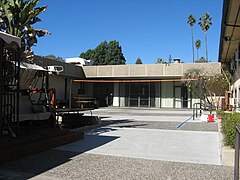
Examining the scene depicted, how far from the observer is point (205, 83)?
26.0 m

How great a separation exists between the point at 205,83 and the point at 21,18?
20.4 metres

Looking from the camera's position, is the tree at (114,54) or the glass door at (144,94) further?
the tree at (114,54)

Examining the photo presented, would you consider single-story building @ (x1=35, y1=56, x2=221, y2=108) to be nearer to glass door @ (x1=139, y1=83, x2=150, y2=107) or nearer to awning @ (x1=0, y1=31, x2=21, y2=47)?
glass door @ (x1=139, y1=83, x2=150, y2=107)

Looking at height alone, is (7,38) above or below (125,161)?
above

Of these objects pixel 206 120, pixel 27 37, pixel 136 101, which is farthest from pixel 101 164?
pixel 136 101

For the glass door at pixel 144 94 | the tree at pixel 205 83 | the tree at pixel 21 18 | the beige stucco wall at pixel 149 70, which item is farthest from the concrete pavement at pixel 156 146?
the glass door at pixel 144 94

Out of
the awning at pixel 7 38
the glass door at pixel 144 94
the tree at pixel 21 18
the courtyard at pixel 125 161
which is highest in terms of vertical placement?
the tree at pixel 21 18

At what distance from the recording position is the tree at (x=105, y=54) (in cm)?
7588

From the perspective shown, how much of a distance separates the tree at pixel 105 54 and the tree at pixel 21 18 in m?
65.8

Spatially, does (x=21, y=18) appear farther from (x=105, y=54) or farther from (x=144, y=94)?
(x=105, y=54)

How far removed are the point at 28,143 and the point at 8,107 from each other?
4.76ft

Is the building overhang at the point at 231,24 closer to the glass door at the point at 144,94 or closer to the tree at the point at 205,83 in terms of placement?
the tree at the point at 205,83

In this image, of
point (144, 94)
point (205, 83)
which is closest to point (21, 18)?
point (205, 83)

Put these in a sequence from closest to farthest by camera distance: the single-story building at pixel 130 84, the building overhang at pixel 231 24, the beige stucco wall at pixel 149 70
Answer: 1. the building overhang at pixel 231 24
2. the beige stucco wall at pixel 149 70
3. the single-story building at pixel 130 84
